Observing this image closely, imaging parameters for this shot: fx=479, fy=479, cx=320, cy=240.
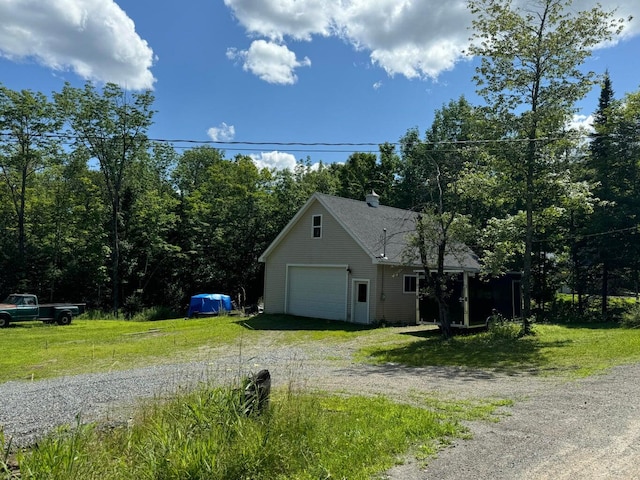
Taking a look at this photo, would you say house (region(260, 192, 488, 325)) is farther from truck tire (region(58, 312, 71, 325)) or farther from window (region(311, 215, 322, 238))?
truck tire (region(58, 312, 71, 325))

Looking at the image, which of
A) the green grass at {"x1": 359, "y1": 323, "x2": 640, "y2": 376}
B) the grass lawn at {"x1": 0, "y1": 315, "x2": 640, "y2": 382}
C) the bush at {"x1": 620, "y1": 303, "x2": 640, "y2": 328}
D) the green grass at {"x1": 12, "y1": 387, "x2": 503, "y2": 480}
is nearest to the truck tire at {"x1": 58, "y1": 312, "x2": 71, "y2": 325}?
the grass lawn at {"x1": 0, "y1": 315, "x2": 640, "y2": 382}

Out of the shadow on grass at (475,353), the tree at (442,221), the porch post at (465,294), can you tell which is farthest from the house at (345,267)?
the shadow on grass at (475,353)

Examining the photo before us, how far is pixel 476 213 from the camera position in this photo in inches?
1026

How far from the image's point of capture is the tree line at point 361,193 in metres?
15.2

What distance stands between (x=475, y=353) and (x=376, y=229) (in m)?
9.96

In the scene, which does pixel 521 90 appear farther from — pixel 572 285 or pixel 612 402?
pixel 572 285

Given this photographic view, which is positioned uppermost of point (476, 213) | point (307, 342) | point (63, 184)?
point (63, 184)

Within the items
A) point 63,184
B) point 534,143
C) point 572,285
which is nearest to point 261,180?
point 63,184

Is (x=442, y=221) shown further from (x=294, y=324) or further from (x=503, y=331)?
(x=294, y=324)

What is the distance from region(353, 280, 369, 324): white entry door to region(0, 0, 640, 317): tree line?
476 centimetres

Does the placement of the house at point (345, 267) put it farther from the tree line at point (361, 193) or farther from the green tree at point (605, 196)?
the green tree at point (605, 196)

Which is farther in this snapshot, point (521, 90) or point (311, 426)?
point (521, 90)

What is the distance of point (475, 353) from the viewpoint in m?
12.5

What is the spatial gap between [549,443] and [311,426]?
245 centimetres
